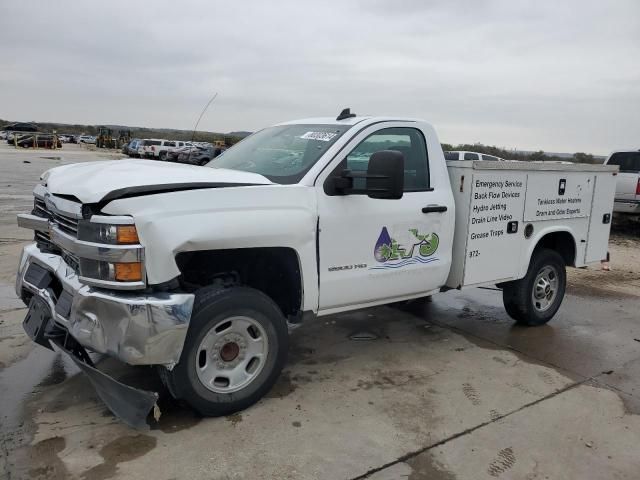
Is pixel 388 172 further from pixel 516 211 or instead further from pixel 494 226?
pixel 516 211

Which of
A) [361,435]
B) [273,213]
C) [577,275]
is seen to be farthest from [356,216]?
[577,275]

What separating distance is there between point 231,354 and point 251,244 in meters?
0.73

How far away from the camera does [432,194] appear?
455cm

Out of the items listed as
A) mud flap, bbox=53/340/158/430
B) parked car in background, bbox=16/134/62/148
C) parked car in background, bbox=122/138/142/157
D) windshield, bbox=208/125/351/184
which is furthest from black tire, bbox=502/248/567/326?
parked car in background, bbox=16/134/62/148

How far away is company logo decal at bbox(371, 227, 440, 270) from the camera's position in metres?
4.20

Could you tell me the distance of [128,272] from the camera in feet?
10.1

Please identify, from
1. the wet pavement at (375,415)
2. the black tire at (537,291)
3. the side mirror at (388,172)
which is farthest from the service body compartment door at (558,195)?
the side mirror at (388,172)

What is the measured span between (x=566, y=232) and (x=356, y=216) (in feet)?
9.39

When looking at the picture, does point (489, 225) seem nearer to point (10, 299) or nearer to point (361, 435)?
point (361, 435)

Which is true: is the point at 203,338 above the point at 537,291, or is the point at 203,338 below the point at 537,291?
above

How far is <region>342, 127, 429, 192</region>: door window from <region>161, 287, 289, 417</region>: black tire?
1.38 m

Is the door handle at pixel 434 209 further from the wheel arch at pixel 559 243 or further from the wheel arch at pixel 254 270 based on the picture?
the wheel arch at pixel 559 243

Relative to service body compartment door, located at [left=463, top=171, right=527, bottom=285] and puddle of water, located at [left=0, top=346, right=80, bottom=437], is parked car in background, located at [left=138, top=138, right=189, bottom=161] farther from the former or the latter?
service body compartment door, located at [left=463, top=171, right=527, bottom=285]

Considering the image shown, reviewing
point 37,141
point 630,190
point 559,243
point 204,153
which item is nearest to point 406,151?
point 559,243
